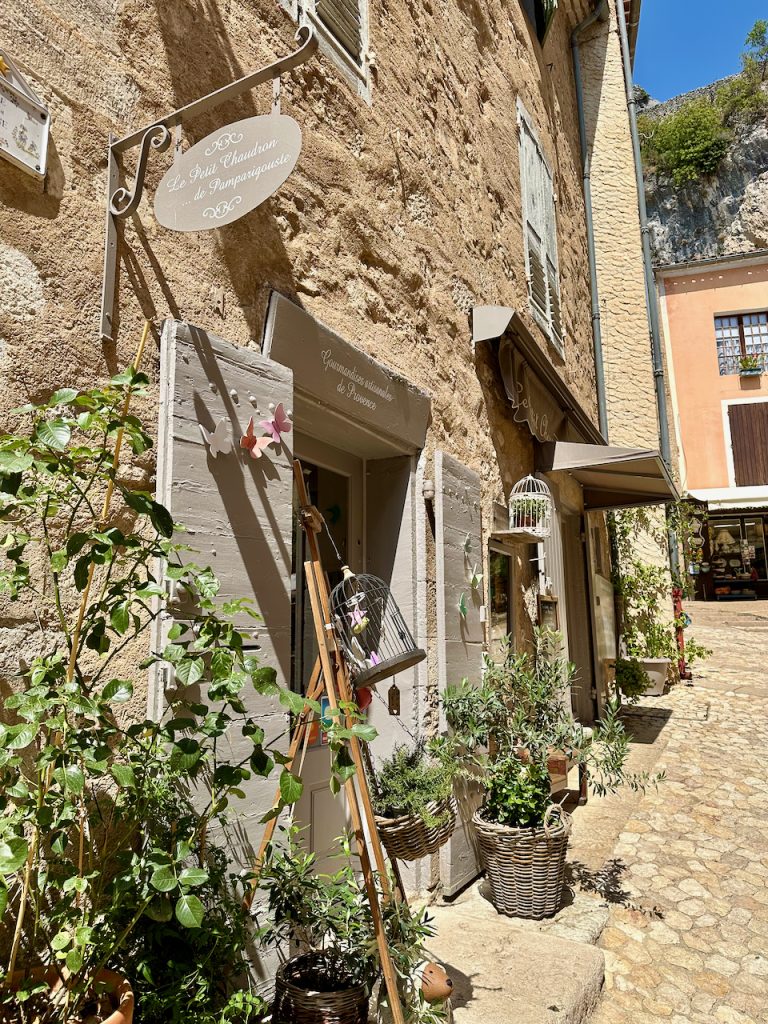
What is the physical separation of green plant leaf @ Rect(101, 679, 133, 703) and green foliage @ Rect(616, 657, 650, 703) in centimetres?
830

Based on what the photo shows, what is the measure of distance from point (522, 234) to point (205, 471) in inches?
184

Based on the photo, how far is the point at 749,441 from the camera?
19266 mm

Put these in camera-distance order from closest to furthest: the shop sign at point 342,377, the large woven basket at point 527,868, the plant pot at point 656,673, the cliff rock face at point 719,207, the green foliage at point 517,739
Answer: the shop sign at point 342,377, the large woven basket at point 527,868, the green foliage at point 517,739, the plant pot at point 656,673, the cliff rock face at point 719,207

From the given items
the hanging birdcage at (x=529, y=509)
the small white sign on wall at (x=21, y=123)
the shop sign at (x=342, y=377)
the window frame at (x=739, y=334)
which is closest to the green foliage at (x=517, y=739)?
the hanging birdcage at (x=529, y=509)

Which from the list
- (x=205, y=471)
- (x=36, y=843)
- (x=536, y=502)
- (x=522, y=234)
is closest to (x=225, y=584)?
(x=205, y=471)

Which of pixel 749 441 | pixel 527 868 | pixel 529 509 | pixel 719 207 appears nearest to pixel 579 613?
pixel 529 509

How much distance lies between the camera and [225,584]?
2293mm

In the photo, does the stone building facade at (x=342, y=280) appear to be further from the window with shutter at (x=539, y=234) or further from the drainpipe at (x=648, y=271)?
the drainpipe at (x=648, y=271)

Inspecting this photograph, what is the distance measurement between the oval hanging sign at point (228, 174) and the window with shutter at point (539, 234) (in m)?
4.33

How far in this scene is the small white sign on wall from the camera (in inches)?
71.3

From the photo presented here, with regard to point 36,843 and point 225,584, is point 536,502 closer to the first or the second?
point 225,584

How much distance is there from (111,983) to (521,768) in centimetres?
261

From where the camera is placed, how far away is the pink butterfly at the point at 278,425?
2498 millimetres

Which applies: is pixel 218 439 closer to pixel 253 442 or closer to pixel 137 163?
pixel 253 442
